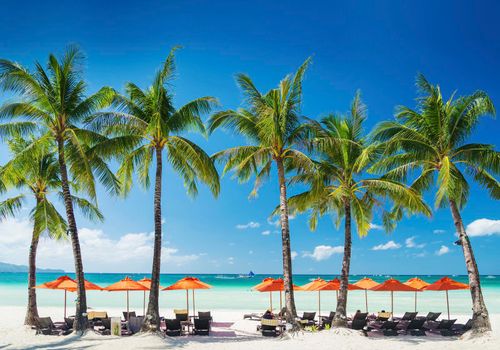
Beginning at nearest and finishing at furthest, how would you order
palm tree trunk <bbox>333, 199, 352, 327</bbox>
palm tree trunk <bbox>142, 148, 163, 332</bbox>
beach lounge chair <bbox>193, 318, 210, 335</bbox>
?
1. palm tree trunk <bbox>142, 148, 163, 332</bbox>
2. beach lounge chair <bbox>193, 318, 210, 335</bbox>
3. palm tree trunk <bbox>333, 199, 352, 327</bbox>

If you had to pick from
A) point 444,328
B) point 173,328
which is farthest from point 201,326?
point 444,328

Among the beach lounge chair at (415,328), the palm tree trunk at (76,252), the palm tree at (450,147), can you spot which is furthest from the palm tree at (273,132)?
the palm tree trunk at (76,252)

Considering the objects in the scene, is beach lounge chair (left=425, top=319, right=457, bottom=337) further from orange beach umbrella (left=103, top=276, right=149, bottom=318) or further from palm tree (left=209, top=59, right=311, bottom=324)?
orange beach umbrella (left=103, top=276, right=149, bottom=318)

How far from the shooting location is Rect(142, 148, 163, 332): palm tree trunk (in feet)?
48.1

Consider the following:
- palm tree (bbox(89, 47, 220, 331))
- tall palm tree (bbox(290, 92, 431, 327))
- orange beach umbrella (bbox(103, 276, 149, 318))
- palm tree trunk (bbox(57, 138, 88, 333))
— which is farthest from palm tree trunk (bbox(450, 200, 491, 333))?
palm tree trunk (bbox(57, 138, 88, 333))

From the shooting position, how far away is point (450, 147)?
15.9m

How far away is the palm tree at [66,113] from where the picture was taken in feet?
48.6

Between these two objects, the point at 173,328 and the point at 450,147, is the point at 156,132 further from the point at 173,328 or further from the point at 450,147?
the point at 450,147

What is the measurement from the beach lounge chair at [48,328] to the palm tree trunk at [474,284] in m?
13.1

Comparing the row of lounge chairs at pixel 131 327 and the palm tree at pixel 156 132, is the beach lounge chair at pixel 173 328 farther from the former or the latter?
the palm tree at pixel 156 132

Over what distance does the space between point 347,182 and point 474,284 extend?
17.4ft

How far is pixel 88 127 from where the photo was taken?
15930 mm

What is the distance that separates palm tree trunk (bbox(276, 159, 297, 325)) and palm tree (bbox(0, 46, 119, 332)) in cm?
581

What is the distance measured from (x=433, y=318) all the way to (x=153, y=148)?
490 inches
